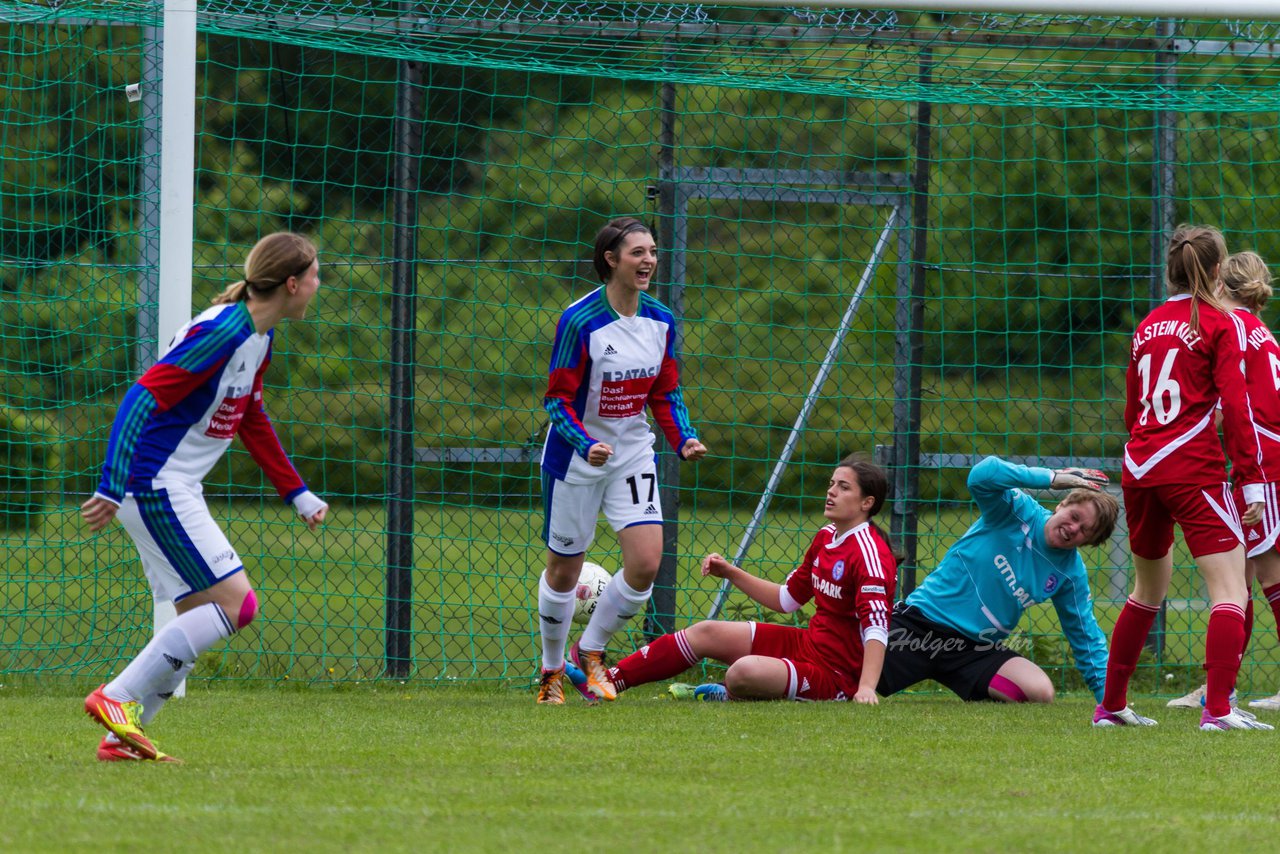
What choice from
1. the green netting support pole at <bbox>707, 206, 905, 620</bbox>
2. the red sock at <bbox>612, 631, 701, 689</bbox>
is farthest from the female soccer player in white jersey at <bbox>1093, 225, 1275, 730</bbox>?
the green netting support pole at <bbox>707, 206, 905, 620</bbox>

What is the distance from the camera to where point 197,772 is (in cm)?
414

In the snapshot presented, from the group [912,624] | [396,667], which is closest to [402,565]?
[396,667]

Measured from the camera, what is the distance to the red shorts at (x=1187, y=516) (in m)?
5.12

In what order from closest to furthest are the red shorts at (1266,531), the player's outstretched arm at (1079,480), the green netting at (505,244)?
the player's outstretched arm at (1079,480)
the red shorts at (1266,531)
the green netting at (505,244)

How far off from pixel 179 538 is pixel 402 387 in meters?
3.09

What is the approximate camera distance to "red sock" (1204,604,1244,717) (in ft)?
17.0

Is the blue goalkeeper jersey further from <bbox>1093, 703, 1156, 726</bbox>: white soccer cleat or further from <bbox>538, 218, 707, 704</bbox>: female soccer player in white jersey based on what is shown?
<bbox>538, 218, 707, 704</bbox>: female soccer player in white jersey

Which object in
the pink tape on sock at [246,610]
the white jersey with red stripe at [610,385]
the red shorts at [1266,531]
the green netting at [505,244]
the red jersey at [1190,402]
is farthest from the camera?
the green netting at [505,244]

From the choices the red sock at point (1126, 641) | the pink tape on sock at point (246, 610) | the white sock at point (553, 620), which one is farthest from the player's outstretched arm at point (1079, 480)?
the pink tape on sock at point (246, 610)

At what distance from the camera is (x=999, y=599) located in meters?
6.30

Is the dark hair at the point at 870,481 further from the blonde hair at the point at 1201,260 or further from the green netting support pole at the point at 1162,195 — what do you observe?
the green netting support pole at the point at 1162,195

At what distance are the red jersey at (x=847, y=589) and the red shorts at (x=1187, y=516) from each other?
Answer: 110 cm

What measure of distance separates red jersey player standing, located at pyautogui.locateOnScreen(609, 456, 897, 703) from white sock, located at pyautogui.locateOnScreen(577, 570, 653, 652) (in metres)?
0.16

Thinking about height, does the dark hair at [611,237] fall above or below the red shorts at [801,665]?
above
